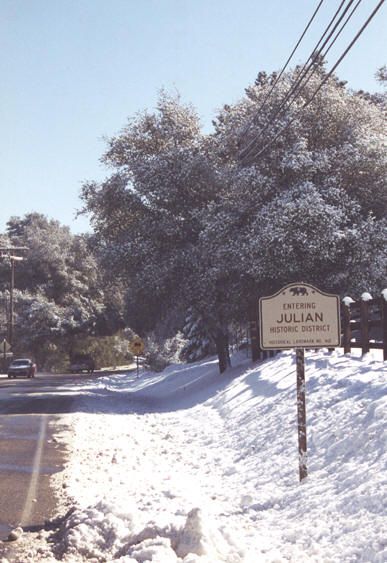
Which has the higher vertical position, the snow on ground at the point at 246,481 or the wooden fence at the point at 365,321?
the wooden fence at the point at 365,321

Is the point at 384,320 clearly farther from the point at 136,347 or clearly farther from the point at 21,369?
the point at 21,369

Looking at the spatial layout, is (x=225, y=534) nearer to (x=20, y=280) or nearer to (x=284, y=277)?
(x=284, y=277)

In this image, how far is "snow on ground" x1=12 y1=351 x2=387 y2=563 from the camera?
669 centimetres

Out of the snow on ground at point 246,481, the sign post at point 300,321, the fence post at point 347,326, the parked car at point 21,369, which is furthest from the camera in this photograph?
the parked car at point 21,369

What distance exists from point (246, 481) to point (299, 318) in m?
2.51

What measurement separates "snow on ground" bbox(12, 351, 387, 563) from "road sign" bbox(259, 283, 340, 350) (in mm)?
1232

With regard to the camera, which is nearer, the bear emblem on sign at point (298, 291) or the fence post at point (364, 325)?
the bear emblem on sign at point (298, 291)

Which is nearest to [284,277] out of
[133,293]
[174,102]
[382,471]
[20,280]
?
[133,293]

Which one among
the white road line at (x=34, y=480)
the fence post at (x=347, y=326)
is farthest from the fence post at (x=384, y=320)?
the white road line at (x=34, y=480)

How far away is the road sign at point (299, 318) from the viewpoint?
936 cm

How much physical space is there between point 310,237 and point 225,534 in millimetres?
18345

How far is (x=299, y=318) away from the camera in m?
9.45

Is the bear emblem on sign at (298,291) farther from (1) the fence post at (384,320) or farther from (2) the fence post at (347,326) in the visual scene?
(2) the fence post at (347,326)

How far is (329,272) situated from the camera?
2630cm
